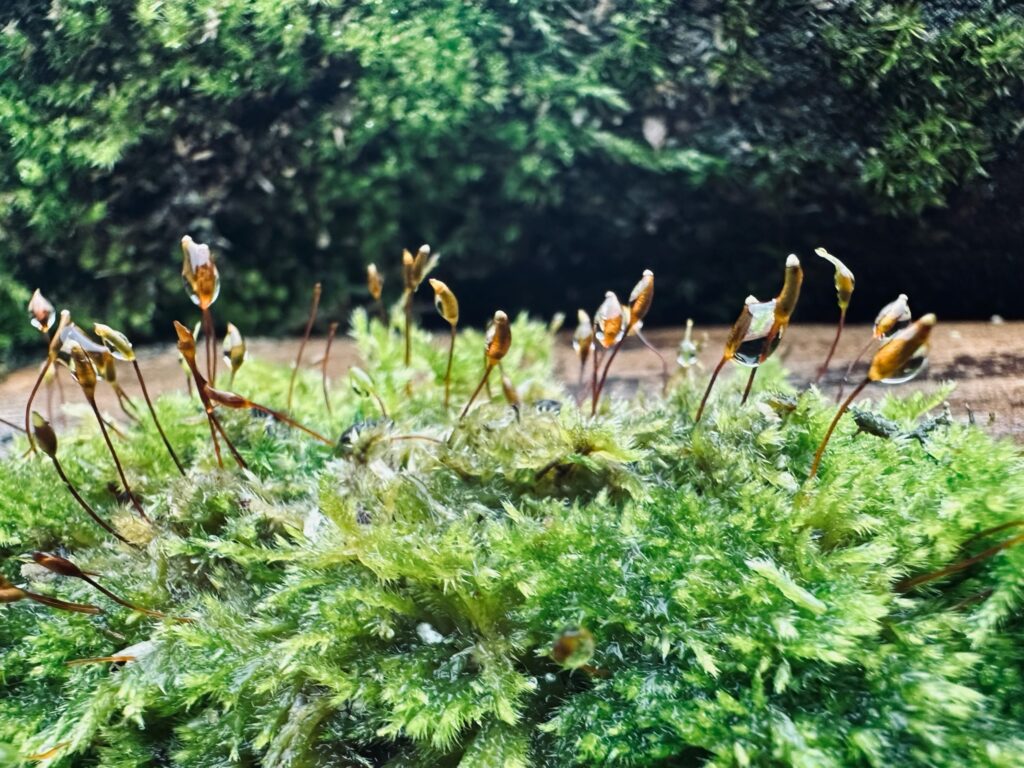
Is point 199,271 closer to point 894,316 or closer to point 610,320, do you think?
point 610,320

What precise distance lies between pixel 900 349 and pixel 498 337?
2.07 ft

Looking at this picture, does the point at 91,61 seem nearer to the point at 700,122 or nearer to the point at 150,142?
the point at 150,142

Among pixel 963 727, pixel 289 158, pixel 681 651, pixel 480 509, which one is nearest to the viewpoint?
pixel 963 727

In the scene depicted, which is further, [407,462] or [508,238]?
[508,238]

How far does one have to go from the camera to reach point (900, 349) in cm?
99

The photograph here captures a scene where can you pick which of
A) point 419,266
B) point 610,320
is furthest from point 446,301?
point 610,320

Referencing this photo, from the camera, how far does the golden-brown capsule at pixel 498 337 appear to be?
1.25 metres

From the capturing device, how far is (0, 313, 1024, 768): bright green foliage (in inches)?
37.0

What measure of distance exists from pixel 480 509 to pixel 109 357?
0.78 m

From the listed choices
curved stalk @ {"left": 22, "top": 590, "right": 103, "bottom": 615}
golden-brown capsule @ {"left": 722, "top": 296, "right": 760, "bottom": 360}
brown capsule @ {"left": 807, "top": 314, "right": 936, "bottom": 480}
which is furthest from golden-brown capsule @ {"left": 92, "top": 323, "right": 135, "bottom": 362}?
brown capsule @ {"left": 807, "top": 314, "right": 936, "bottom": 480}

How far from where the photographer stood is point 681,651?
3.28 ft

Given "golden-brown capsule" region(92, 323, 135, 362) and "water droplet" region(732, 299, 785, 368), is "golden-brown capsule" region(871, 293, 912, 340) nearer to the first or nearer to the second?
"water droplet" region(732, 299, 785, 368)

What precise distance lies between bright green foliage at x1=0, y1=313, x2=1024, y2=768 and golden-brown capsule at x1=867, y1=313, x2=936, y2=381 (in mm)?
202

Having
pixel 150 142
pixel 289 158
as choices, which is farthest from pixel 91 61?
pixel 289 158
